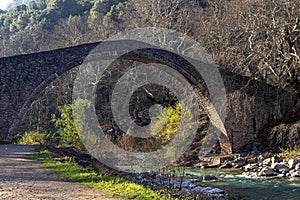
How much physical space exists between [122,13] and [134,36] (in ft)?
23.4

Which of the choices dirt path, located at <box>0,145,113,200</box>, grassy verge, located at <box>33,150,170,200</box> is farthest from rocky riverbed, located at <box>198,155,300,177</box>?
dirt path, located at <box>0,145,113,200</box>

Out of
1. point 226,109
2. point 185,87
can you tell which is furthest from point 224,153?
point 185,87

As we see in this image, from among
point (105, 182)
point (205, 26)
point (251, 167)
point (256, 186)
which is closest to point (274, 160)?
point (251, 167)

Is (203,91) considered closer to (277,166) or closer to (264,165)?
(264,165)

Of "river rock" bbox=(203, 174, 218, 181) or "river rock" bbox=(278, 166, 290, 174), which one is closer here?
"river rock" bbox=(203, 174, 218, 181)

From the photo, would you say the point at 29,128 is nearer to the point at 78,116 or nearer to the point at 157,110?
the point at 157,110

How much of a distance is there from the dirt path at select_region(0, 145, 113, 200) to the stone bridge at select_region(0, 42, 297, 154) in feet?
28.8

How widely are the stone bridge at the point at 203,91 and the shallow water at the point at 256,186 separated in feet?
14.1

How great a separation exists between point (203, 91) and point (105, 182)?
11385mm

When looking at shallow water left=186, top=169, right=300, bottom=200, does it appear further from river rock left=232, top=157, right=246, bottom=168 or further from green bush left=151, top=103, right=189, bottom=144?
green bush left=151, top=103, right=189, bottom=144

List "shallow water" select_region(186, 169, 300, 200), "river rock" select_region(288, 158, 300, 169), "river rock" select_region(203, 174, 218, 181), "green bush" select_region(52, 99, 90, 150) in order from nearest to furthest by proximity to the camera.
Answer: "shallow water" select_region(186, 169, 300, 200) → "river rock" select_region(203, 174, 218, 181) → "river rock" select_region(288, 158, 300, 169) → "green bush" select_region(52, 99, 90, 150)

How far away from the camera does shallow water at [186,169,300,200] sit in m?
8.34

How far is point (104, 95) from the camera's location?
87.6 feet

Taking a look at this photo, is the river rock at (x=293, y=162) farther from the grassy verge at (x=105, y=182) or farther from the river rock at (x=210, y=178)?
the grassy verge at (x=105, y=182)
